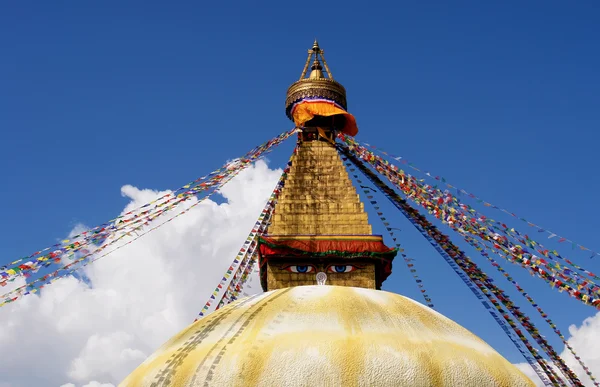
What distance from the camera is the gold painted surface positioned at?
12.9 meters

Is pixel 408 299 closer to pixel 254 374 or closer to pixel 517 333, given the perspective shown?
pixel 254 374

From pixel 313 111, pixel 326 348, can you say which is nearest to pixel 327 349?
pixel 326 348

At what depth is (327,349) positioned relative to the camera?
14.6 feet

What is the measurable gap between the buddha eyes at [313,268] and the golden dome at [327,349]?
7.03 meters

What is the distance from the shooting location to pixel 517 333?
10.5m

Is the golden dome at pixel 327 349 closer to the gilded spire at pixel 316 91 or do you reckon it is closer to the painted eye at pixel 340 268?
the painted eye at pixel 340 268

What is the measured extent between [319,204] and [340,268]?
1.57m

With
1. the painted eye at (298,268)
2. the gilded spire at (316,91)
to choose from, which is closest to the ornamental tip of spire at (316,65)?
the gilded spire at (316,91)

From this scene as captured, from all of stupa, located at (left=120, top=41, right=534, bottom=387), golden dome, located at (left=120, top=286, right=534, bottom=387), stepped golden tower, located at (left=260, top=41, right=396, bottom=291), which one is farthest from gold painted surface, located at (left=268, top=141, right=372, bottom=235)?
golden dome, located at (left=120, top=286, right=534, bottom=387)

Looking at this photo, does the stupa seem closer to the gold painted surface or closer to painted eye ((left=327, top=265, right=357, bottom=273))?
→ painted eye ((left=327, top=265, right=357, bottom=273))

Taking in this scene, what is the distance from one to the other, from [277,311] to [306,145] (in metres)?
10.1

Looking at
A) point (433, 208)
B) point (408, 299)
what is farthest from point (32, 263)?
point (433, 208)

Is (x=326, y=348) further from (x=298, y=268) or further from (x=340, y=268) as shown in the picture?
(x=298, y=268)

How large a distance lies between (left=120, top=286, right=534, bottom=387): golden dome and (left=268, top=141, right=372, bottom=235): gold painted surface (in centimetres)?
740
